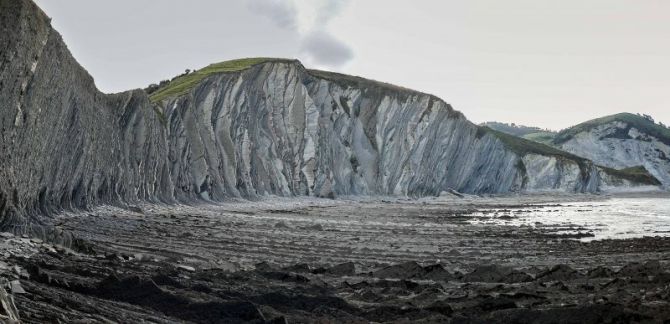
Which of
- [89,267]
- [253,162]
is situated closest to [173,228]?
[89,267]

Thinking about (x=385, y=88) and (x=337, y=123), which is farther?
(x=385, y=88)

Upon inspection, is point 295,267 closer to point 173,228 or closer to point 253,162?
point 173,228

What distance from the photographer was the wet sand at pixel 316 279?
9828 millimetres

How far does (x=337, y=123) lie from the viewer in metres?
85.2

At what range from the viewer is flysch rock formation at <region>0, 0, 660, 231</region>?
68.3 feet

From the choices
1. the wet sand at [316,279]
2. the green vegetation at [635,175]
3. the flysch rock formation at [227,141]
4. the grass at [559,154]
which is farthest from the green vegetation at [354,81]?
the green vegetation at [635,175]

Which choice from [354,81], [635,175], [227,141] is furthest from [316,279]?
[635,175]

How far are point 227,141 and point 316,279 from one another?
45.7 m

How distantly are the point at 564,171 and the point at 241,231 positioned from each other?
424ft

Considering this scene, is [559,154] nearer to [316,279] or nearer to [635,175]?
[635,175]

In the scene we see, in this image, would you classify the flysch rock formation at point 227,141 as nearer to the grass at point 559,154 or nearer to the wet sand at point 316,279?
the grass at point 559,154

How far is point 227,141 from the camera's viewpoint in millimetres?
59094

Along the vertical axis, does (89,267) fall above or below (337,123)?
below

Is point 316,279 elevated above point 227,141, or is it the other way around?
point 227,141
